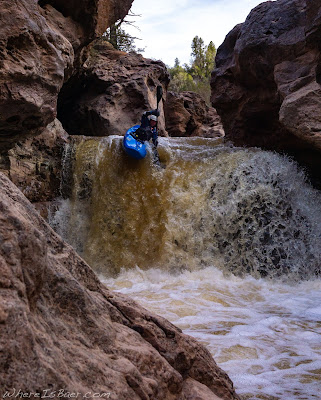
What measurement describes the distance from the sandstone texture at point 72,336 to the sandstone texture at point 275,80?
5.11m

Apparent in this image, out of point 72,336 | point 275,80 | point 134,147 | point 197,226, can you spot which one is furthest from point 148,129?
point 72,336

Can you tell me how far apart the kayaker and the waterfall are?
365mm

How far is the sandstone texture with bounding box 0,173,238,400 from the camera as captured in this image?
0.77 meters

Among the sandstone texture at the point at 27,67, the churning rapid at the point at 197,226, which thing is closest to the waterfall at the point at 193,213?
the churning rapid at the point at 197,226

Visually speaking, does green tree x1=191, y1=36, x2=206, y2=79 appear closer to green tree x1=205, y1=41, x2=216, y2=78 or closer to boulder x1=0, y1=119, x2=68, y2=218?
green tree x1=205, y1=41, x2=216, y2=78

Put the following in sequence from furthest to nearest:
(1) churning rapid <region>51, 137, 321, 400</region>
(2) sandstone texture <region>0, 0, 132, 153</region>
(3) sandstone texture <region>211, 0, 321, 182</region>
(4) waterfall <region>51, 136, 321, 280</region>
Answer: (4) waterfall <region>51, 136, 321, 280</region>
(3) sandstone texture <region>211, 0, 321, 182</region>
(1) churning rapid <region>51, 137, 321, 400</region>
(2) sandstone texture <region>0, 0, 132, 153</region>

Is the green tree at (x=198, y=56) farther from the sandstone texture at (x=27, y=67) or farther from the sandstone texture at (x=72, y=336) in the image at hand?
the sandstone texture at (x=72, y=336)

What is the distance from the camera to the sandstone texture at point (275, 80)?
19.3ft

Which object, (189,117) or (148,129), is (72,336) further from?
(189,117)

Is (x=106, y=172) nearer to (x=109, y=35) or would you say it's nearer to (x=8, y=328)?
(x=8, y=328)

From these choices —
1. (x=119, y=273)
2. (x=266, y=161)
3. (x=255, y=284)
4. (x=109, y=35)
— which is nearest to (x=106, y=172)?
(x=119, y=273)

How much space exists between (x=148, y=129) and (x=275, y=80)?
2.37 metres

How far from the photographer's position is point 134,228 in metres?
6.63

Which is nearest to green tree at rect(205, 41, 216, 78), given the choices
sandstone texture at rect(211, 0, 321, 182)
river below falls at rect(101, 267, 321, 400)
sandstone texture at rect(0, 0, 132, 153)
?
sandstone texture at rect(211, 0, 321, 182)
